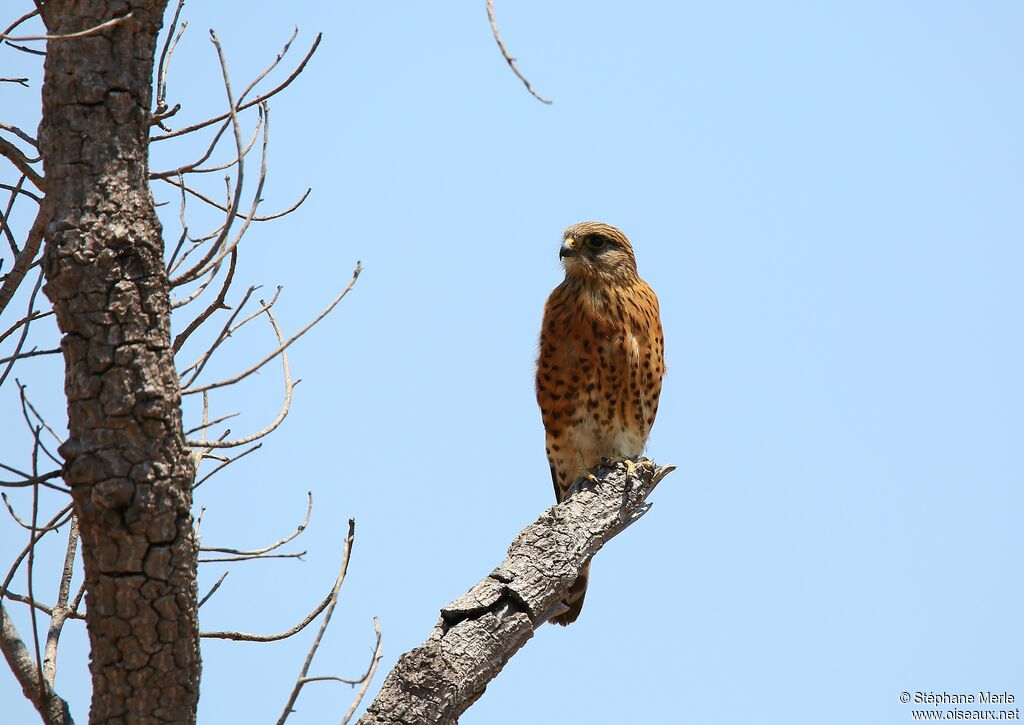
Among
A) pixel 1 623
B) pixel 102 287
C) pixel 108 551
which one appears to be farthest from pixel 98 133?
pixel 1 623

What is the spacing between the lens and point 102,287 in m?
2.89

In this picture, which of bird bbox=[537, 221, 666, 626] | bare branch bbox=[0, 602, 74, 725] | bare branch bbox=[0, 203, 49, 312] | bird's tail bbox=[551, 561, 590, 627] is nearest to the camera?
bare branch bbox=[0, 203, 49, 312]

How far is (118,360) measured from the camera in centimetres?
289

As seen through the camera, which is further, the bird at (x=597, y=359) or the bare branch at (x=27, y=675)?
the bird at (x=597, y=359)

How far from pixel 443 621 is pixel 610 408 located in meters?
2.18

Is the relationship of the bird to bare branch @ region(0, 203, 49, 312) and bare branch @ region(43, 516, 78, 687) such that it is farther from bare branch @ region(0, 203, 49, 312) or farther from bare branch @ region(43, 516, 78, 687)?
bare branch @ region(0, 203, 49, 312)

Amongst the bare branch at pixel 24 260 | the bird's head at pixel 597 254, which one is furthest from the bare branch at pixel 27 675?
the bird's head at pixel 597 254

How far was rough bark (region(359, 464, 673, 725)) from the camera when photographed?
11.9ft

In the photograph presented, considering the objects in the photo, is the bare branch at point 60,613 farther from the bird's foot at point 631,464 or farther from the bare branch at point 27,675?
the bird's foot at point 631,464

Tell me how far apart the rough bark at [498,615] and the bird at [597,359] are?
3.28 ft

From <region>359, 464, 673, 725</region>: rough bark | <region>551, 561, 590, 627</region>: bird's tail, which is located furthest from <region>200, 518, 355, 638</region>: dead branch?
<region>551, 561, 590, 627</region>: bird's tail

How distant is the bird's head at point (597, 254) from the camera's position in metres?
6.04

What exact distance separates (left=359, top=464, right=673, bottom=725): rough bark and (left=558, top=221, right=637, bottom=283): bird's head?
5.17 ft

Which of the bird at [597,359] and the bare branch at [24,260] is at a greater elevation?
the bird at [597,359]
